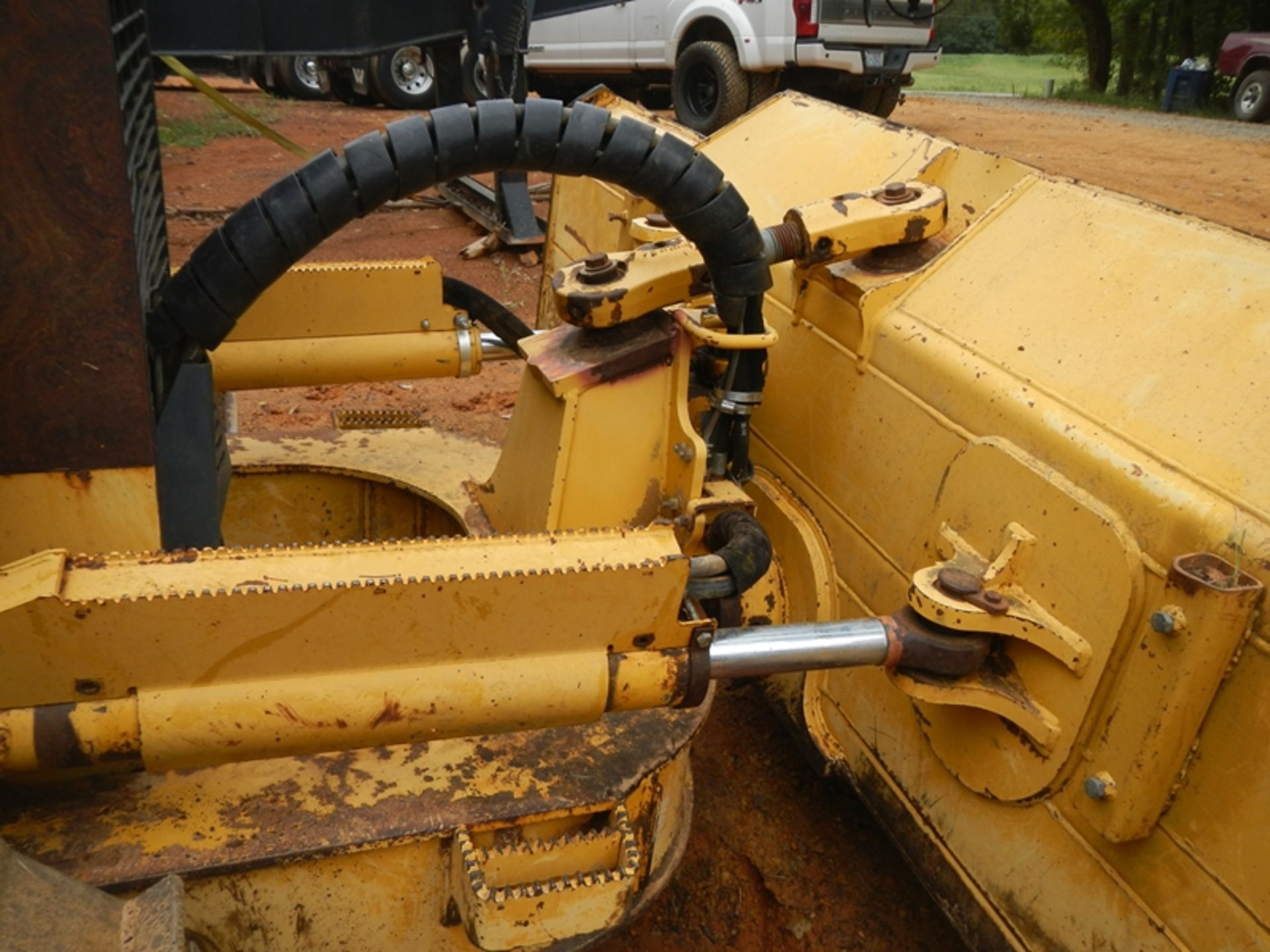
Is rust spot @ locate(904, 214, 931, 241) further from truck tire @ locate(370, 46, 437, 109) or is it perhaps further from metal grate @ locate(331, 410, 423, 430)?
truck tire @ locate(370, 46, 437, 109)

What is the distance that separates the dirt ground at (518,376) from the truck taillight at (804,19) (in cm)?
241

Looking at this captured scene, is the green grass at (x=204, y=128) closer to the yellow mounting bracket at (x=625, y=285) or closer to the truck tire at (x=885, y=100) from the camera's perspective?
the truck tire at (x=885, y=100)

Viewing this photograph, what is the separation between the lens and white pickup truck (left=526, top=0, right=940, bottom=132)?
30.7ft

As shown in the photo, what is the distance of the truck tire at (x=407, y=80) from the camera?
12.7 meters

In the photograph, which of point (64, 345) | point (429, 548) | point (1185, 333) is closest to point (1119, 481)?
point (1185, 333)

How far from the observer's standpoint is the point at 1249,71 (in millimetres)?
14297

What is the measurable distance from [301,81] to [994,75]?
17.5 m

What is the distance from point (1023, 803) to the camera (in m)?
1.90

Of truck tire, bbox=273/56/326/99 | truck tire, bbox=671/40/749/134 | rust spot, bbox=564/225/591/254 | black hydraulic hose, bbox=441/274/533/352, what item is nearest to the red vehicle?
truck tire, bbox=671/40/749/134

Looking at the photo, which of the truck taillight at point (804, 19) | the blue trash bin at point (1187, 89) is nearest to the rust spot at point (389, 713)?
the truck taillight at point (804, 19)

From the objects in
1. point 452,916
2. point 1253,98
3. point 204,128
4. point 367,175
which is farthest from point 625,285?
point 1253,98

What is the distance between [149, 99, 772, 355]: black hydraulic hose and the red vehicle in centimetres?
1499

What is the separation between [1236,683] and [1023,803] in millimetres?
463

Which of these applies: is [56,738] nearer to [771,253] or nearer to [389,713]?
[389,713]
